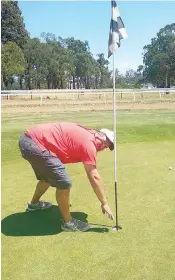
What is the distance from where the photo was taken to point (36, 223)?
4.82 m

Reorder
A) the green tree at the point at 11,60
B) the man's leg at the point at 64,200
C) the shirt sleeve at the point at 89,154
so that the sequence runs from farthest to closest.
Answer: the green tree at the point at 11,60 → the man's leg at the point at 64,200 → the shirt sleeve at the point at 89,154

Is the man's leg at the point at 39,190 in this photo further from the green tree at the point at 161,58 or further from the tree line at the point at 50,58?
the green tree at the point at 161,58

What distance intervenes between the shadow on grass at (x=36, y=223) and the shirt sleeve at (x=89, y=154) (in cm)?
92

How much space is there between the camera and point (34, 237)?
434 centimetres

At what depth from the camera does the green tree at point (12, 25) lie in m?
50.5

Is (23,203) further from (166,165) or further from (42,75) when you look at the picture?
(42,75)

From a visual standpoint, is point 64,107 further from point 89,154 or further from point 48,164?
point 89,154

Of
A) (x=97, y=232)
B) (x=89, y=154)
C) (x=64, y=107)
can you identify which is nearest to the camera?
(x=89, y=154)

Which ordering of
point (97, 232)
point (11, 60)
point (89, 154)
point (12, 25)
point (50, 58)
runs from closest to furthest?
1. point (89, 154)
2. point (97, 232)
3. point (11, 60)
4. point (12, 25)
5. point (50, 58)

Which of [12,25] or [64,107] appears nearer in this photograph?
[64,107]

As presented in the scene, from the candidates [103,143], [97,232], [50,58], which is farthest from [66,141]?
[50,58]

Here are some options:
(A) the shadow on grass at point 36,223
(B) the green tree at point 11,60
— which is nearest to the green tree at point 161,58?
(B) the green tree at point 11,60

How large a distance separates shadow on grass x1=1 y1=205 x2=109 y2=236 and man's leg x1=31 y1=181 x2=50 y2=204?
176mm

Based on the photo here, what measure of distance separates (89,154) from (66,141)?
341mm
